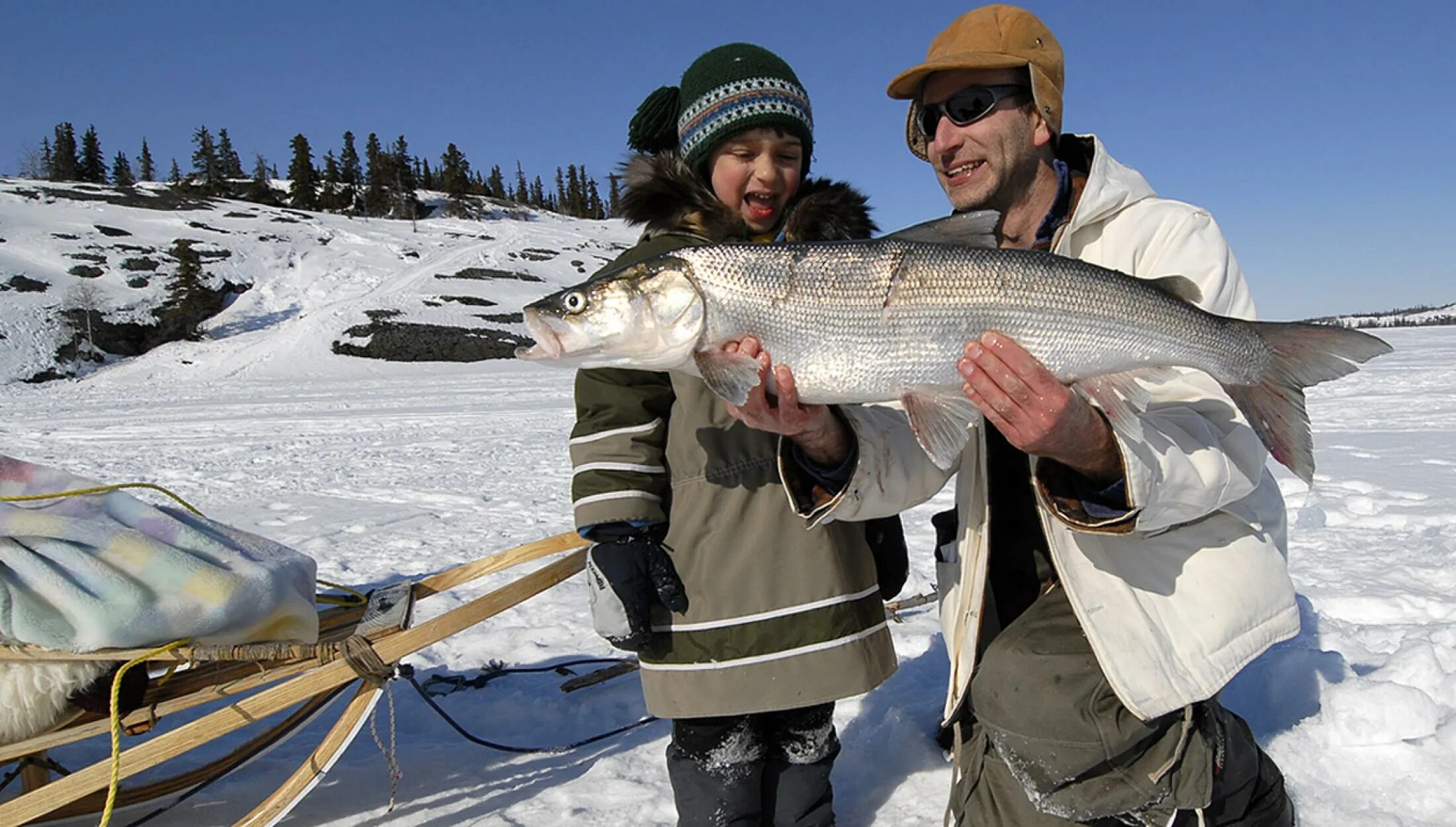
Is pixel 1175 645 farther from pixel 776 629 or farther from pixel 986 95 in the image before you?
pixel 986 95

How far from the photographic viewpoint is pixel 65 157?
77.6m

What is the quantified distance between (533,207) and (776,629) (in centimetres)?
10969

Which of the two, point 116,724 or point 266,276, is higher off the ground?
point 266,276

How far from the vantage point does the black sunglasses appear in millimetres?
2789

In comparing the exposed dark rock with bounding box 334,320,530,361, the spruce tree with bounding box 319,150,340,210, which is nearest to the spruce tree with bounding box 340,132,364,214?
the spruce tree with bounding box 319,150,340,210

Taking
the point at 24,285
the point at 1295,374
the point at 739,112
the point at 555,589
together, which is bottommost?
the point at 555,589

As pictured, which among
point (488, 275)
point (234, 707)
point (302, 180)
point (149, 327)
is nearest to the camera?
point (234, 707)

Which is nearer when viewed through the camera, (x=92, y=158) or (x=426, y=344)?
(x=426, y=344)

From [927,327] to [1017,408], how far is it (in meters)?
0.33

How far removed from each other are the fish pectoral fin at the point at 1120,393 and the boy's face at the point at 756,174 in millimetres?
1209

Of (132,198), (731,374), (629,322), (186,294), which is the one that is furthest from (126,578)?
(132,198)

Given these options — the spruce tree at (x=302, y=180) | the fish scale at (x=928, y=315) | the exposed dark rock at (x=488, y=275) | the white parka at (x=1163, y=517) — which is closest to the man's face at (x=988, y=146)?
the white parka at (x=1163, y=517)

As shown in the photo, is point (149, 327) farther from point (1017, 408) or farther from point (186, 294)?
point (1017, 408)

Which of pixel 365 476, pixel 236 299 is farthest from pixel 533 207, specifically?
pixel 365 476
